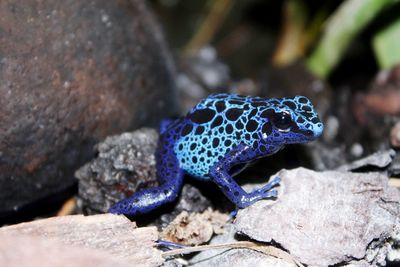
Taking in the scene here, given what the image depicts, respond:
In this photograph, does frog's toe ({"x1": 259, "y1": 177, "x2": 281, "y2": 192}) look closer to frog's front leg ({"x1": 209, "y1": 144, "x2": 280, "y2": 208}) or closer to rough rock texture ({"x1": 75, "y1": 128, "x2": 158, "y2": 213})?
frog's front leg ({"x1": 209, "y1": 144, "x2": 280, "y2": 208})

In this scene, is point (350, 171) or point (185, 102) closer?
point (350, 171)

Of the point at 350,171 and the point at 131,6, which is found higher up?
the point at 131,6

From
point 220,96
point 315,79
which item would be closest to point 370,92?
point 315,79

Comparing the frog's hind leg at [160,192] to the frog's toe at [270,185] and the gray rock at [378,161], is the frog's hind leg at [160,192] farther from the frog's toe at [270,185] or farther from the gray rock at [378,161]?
the gray rock at [378,161]

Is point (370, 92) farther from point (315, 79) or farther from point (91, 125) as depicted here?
point (91, 125)

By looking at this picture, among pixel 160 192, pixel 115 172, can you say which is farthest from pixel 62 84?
pixel 160 192

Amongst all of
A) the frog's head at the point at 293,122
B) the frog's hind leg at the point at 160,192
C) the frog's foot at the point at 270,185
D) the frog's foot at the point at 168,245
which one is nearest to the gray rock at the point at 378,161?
the frog's head at the point at 293,122

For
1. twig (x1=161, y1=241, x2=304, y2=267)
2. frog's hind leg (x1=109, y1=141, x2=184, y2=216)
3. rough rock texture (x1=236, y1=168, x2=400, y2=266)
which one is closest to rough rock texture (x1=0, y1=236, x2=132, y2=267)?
twig (x1=161, y1=241, x2=304, y2=267)
